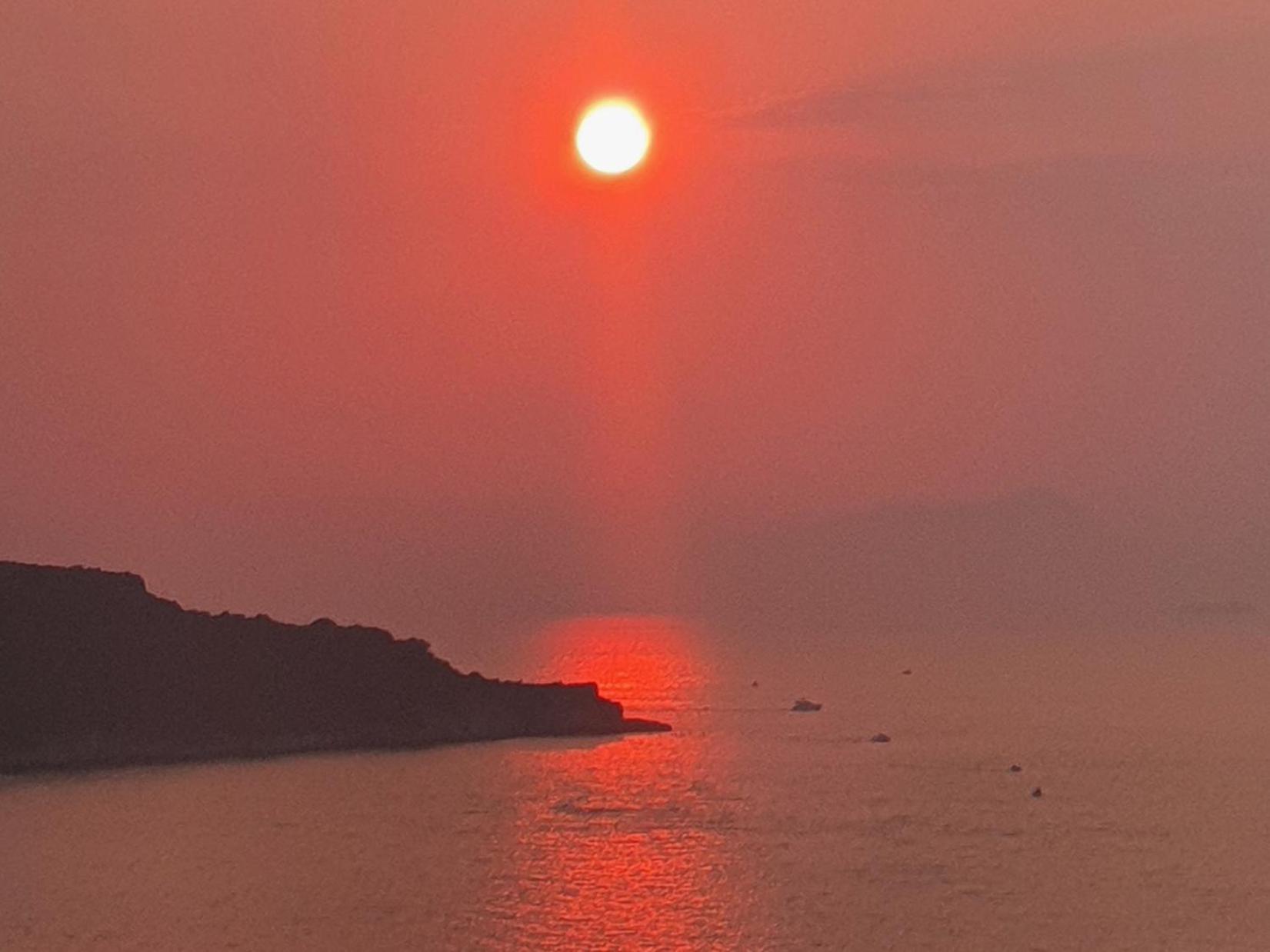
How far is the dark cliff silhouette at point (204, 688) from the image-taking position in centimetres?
8625

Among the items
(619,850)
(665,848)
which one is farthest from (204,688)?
(665,848)

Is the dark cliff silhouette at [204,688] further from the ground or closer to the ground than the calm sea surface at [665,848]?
further from the ground

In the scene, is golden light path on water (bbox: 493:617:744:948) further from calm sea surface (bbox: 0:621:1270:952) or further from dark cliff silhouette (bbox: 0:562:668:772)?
dark cliff silhouette (bbox: 0:562:668:772)

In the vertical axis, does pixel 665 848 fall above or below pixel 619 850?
above

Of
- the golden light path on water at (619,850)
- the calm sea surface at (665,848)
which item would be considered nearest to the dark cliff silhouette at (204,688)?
the calm sea surface at (665,848)

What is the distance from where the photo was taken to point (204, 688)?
3674 inches

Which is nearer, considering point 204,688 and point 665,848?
point 665,848

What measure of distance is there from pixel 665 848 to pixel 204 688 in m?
39.3

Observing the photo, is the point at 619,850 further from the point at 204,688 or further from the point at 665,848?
the point at 204,688

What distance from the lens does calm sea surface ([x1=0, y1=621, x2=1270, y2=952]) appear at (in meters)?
48.2

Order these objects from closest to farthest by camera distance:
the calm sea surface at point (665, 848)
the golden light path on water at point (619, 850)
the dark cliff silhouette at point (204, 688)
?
the calm sea surface at point (665, 848), the golden light path on water at point (619, 850), the dark cliff silhouette at point (204, 688)

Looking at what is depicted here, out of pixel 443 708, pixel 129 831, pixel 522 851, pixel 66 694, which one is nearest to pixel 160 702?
pixel 66 694

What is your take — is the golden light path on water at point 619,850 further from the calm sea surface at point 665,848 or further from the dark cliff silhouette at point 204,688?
the dark cliff silhouette at point 204,688

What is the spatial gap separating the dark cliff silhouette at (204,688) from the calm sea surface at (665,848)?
389cm
